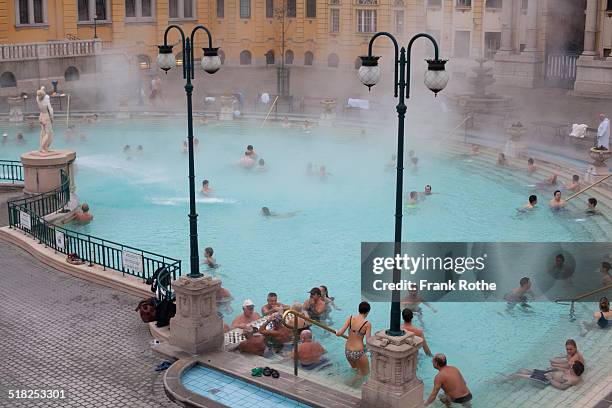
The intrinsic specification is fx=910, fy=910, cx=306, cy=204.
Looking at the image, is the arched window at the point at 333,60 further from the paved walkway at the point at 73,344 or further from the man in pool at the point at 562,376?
the man in pool at the point at 562,376

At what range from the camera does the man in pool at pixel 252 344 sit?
17859 mm

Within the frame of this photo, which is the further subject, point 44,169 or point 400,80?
point 44,169

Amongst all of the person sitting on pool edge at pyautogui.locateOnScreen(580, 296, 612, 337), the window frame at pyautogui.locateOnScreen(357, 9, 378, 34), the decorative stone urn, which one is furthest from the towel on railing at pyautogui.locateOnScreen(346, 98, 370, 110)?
the person sitting on pool edge at pyautogui.locateOnScreen(580, 296, 612, 337)

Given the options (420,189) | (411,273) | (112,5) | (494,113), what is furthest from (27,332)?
(112,5)

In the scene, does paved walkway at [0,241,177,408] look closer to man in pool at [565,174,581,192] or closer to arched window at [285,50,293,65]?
man in pool at [565,174,581,192]

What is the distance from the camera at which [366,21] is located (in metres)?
63.4

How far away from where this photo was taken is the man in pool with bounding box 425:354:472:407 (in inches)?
626

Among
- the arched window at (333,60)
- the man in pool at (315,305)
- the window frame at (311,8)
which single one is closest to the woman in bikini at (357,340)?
the man in pool at (315,305)

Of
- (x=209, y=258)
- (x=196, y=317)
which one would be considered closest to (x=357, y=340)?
(x=196, y=317)

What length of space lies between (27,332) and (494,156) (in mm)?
23396

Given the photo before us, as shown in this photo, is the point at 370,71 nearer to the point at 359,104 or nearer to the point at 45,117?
the point at 45,117

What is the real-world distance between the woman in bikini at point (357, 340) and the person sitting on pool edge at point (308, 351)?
29.2 inches

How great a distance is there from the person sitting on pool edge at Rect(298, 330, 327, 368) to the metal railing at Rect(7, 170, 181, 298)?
301 cm
